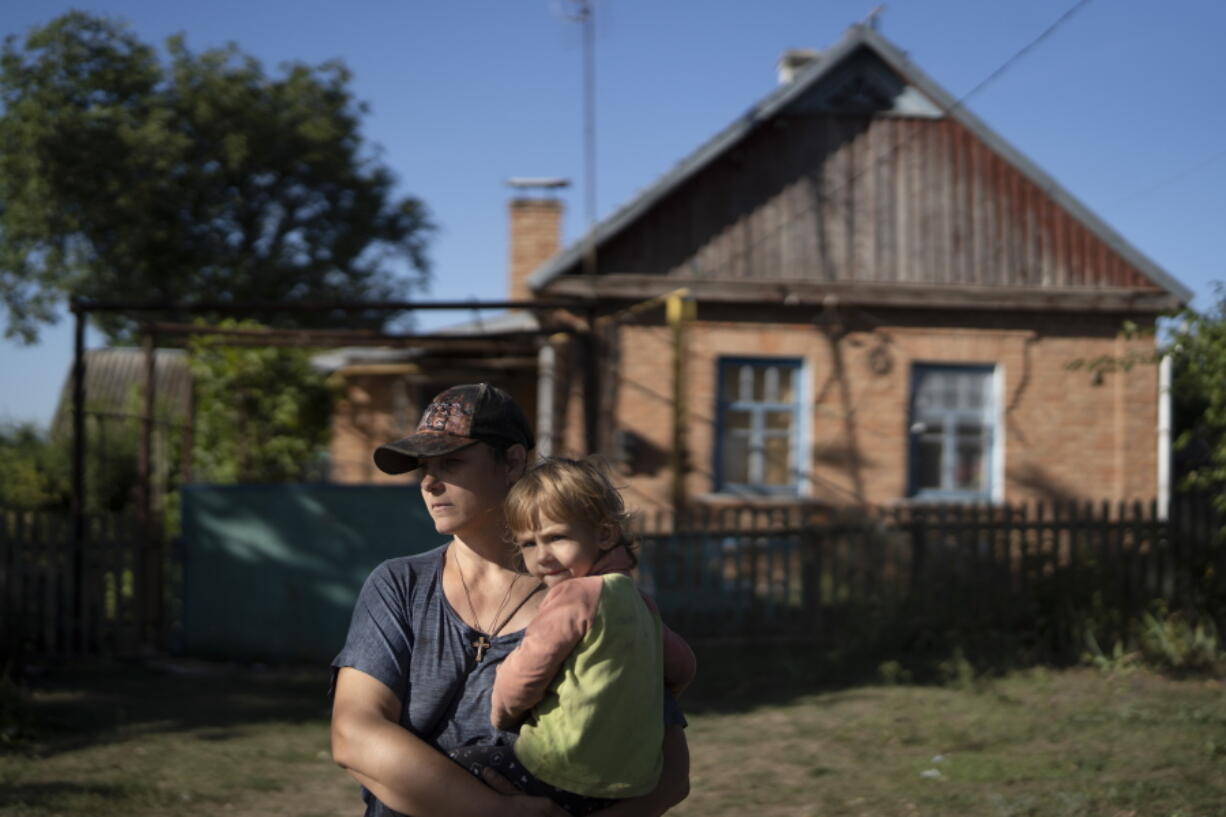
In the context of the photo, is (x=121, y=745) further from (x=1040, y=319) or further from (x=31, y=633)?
(x=1040, y=319)

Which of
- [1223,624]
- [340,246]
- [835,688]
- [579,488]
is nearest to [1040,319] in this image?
[1223,624]

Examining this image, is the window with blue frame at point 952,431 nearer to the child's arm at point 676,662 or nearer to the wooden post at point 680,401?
the wooden post at point 680,401

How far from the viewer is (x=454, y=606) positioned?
260 centimetres

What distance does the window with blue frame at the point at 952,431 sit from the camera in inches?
590

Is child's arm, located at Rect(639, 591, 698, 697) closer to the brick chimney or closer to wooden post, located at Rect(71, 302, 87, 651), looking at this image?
wooden post, located at Rect(71, 302, 87, 651)

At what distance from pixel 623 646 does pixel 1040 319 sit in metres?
13.7

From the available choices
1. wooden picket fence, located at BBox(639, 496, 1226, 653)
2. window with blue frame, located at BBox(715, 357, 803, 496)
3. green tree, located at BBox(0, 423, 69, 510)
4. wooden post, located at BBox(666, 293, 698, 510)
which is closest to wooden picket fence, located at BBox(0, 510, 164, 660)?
wooden picket fence, located at BBox(639, 496, 1226, 653)

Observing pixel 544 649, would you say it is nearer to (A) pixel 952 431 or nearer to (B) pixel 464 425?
(B) pixel 464 425

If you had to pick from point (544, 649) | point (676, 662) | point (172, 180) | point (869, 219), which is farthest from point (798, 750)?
point (172, 180)

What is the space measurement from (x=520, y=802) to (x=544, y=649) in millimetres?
294

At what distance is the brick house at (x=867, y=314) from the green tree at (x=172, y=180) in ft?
66.3

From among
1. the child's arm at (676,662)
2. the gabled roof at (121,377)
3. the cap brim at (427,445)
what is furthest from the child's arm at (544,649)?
the gabled roof at (121,377)

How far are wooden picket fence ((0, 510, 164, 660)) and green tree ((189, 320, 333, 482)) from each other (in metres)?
8.74

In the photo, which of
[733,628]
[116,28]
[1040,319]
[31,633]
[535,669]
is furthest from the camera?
[116,28]
